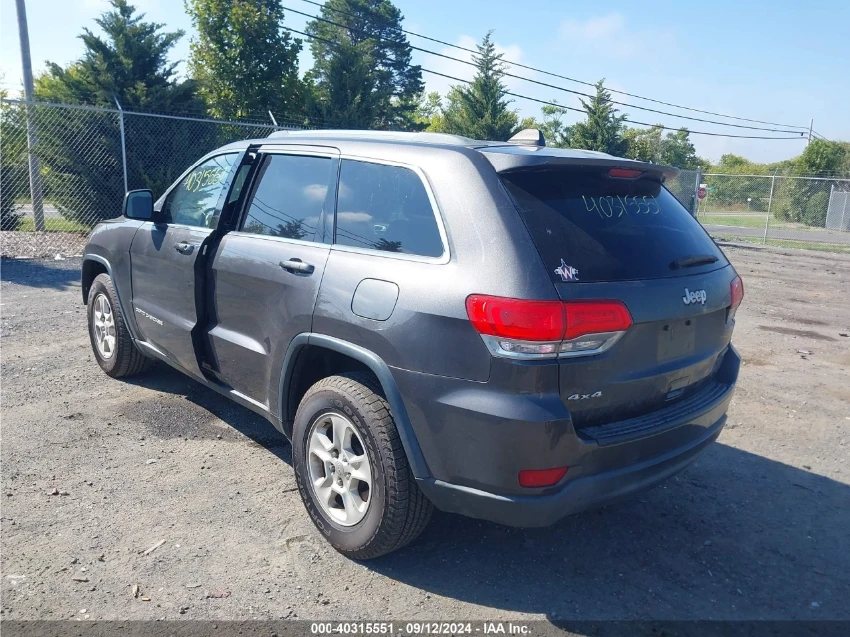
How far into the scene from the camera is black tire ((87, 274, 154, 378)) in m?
5.30

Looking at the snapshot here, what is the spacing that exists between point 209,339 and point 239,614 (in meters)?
1.81

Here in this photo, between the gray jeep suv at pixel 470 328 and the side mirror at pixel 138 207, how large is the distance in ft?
3.67

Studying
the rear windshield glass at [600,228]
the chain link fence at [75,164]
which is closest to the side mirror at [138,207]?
the rear windshield glass at [600,228]

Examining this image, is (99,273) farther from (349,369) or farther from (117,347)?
(349,369)

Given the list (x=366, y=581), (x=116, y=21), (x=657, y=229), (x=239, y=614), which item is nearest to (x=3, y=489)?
(x=239, y=614)

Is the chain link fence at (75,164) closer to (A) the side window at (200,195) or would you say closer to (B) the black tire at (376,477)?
(A) the side window at (200,195)

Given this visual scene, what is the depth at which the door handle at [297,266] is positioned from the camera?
3385mm

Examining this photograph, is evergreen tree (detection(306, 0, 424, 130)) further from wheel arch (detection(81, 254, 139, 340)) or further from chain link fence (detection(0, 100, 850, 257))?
wheel arch (detection(81, 254, 139, 340))

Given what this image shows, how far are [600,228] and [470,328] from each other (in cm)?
77

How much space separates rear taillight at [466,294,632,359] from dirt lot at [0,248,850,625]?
1.13m

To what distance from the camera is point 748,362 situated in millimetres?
6754

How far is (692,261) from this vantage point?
3.26 m

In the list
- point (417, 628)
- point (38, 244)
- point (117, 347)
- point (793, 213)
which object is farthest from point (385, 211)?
point (793, 213)

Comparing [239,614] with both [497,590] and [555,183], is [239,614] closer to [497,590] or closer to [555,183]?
[497,590]
